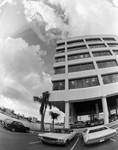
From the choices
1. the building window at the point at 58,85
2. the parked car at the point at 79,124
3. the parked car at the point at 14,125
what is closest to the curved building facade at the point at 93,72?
the building window at the point at 58,85

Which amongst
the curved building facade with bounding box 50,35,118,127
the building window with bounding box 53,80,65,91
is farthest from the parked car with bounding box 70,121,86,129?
the building window with bounding box 53,80,65,91

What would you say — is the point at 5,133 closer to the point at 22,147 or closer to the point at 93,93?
the point at 22,147

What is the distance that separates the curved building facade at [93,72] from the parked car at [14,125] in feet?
3.84

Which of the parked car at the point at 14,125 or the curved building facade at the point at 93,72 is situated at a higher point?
the curved building facade at the point at 93,72

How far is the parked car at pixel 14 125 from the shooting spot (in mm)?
1319

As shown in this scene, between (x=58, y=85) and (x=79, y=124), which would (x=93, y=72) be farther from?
(x=58, y=85)

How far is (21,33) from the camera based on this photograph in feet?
5.28

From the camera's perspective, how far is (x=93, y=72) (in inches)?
119

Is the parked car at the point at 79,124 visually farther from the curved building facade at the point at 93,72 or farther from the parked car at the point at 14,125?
the parked car at the point at 14,125

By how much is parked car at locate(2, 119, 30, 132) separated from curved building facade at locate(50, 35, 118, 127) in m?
1.17

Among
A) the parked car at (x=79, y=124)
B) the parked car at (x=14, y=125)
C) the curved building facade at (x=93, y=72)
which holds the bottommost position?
the parked car at (x=79, y=124)

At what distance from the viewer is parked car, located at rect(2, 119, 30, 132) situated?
1.32 meters

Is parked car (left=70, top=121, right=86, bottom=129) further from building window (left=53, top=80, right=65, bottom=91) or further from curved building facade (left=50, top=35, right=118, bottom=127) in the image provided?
building window (left=53, top=80, right=65, bottom=91)

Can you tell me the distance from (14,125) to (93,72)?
8.23ft
